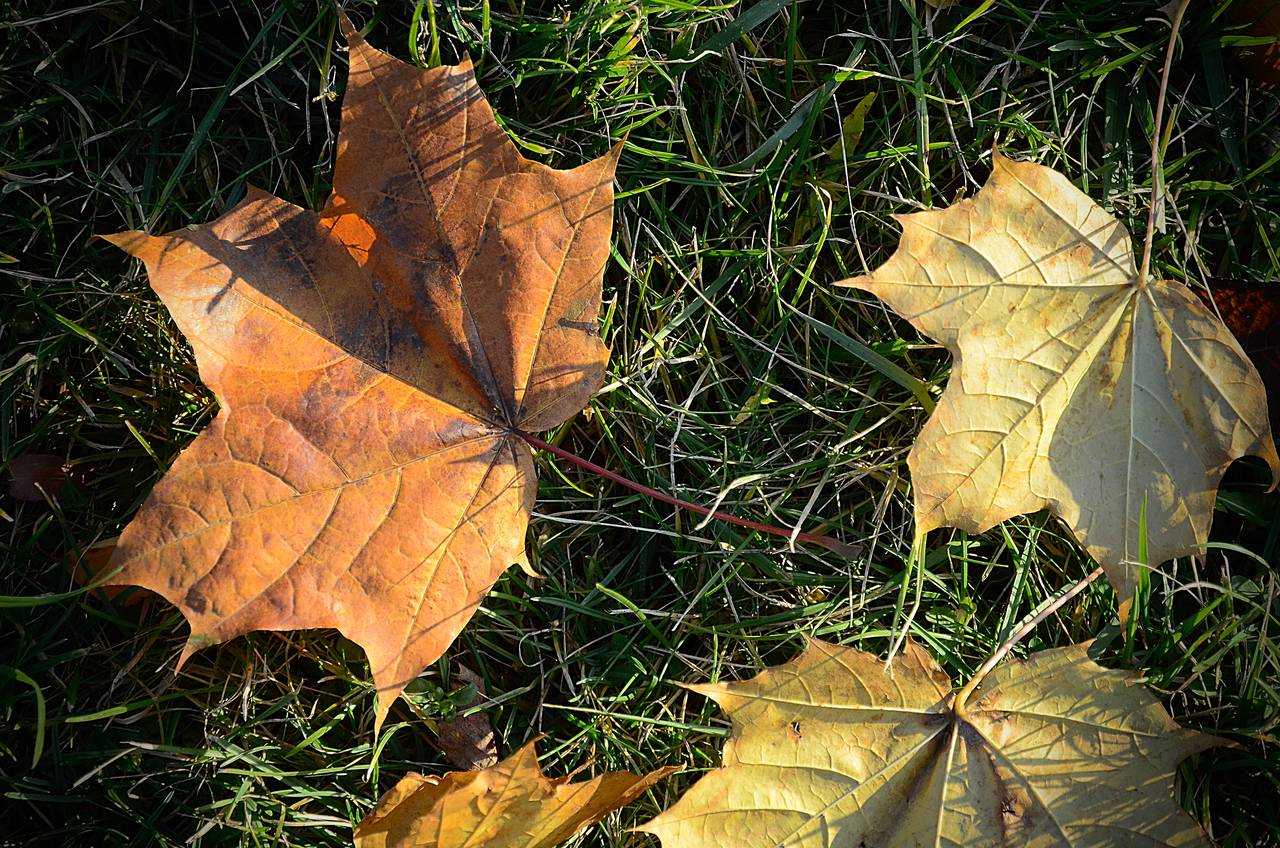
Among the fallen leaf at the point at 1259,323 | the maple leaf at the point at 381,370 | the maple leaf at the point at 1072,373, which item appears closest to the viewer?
the maple leaf at the point at 381,370

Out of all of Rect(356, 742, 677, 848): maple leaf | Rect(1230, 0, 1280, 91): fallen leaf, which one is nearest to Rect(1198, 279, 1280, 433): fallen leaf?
Rect(1230, 0, 1280, 91): fallen leaf

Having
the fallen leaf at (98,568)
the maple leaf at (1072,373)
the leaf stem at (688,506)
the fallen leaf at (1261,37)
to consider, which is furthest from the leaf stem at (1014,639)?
the fallen leaf at (98,568)

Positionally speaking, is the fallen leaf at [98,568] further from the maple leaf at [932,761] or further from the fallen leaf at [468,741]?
the maple leaf at [932,761]

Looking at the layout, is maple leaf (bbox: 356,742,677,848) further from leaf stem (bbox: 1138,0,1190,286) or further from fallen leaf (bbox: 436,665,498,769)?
leaf stem (bbox: 1138,0,1190,286)

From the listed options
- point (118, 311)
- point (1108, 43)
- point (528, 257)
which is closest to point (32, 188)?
point (118, 311)

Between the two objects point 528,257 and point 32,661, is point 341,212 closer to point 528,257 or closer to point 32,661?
point 528,257
